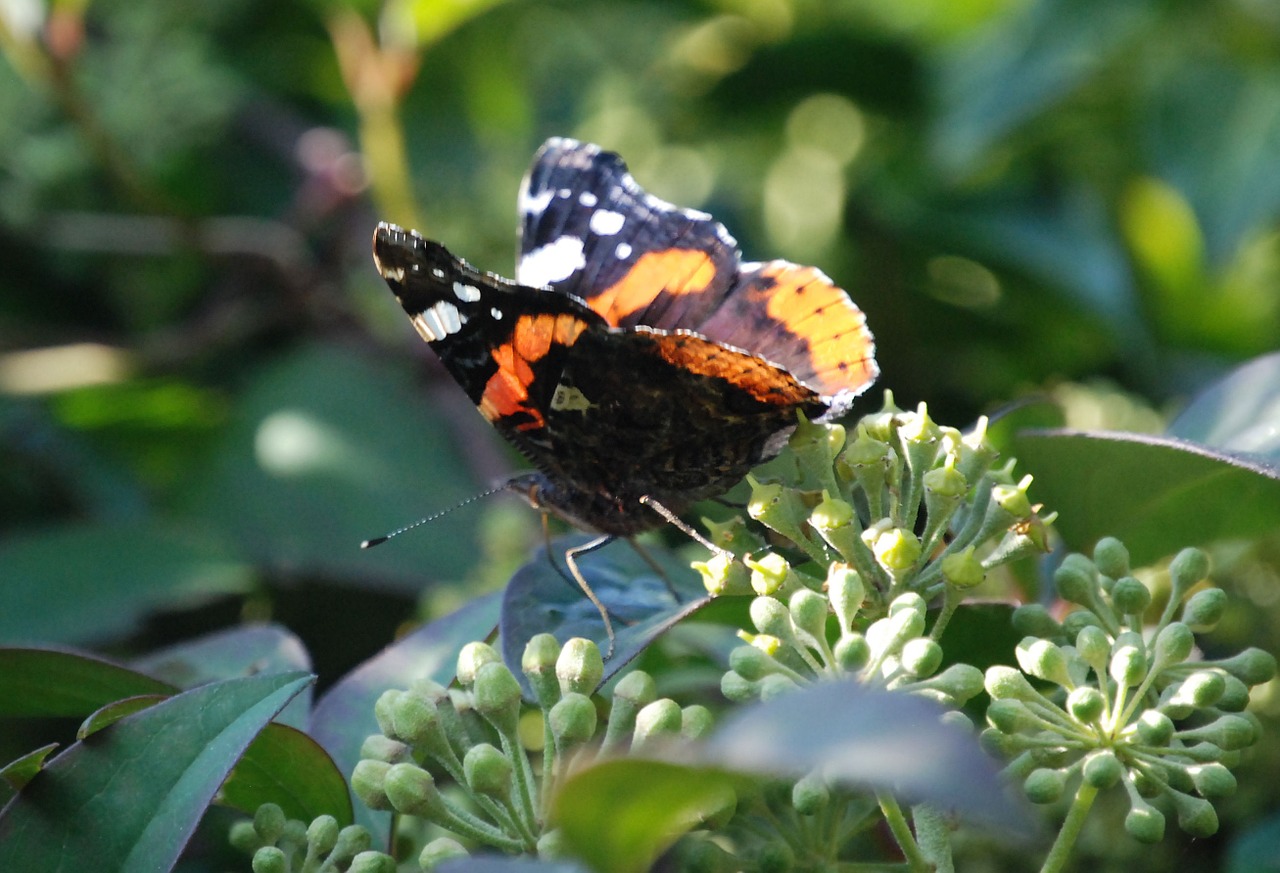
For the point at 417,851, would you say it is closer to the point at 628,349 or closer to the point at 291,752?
the point at 291,752

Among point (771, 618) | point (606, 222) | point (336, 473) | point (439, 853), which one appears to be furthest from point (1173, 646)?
point (336, 473)

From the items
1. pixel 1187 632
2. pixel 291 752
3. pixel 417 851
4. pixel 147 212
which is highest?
pixel 147 212

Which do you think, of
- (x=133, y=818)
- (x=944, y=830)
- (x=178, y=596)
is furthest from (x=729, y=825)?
(x=178, y=596)

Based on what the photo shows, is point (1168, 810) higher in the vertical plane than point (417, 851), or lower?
lower

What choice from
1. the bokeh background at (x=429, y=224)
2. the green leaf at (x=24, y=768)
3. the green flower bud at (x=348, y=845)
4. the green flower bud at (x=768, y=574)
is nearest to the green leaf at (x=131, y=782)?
the green leaf at (x=24, y=768)

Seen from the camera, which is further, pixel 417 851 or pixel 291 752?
pixel 417 851

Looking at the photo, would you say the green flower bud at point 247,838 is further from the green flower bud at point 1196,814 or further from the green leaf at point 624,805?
the green flower bud at point 1196,814

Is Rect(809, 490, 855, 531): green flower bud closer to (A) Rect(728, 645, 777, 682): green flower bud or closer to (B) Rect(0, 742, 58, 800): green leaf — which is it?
(A) Rect(728, 645, 777, 682): green flower bud

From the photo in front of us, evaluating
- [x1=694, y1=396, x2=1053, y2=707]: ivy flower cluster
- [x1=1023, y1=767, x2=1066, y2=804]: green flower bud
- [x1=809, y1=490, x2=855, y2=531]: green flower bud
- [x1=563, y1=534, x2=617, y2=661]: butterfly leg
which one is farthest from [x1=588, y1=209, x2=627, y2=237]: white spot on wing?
[x1=1023, y1=767, x2=1066, y2=804]: green flower bud
